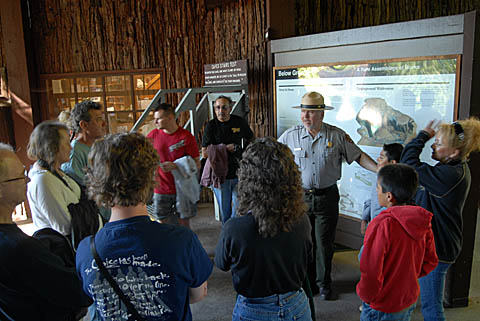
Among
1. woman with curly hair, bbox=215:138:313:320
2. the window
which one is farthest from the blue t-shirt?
the window

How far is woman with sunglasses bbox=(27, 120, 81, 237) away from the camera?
246 cm

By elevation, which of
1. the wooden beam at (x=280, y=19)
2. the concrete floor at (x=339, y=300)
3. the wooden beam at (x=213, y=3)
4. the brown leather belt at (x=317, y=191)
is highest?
the wooden beam at (x=213, y=3)

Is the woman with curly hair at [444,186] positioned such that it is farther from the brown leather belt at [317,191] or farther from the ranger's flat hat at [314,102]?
the ranger's flat hat at [314,102]

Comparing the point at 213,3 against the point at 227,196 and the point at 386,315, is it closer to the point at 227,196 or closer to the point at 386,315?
the point at 227,196

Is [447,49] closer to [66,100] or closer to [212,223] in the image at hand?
[212,223]

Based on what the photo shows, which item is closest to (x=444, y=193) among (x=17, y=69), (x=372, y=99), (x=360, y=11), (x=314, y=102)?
(x=314, y=102)

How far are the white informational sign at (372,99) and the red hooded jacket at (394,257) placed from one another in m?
1.52

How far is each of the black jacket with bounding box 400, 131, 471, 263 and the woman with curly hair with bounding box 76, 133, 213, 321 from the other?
189 cm

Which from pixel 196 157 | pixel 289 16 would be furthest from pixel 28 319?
pixel 289 16

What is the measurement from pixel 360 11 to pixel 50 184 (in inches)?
222

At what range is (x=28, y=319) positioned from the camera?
1698 mm

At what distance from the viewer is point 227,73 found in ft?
20.0

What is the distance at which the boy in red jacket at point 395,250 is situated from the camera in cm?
215

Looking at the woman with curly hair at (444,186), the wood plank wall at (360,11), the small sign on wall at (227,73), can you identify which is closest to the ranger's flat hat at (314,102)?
the woman with curly hair at (444,186)
